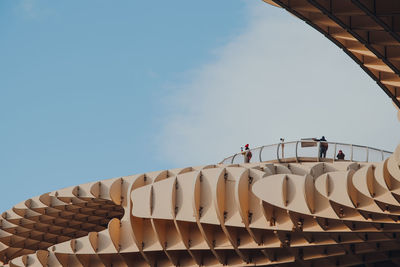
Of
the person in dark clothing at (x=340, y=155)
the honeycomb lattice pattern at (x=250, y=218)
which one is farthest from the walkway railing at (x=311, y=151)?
the honeycomb lattice pattern at (x=250, y=218)

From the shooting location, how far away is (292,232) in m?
34.3

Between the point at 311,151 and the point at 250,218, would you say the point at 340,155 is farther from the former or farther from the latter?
the point at 250,218

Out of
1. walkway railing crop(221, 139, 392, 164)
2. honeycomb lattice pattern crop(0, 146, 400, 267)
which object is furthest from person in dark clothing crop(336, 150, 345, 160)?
honeycomb lattice pattern crop(0, 146, 400, 267)

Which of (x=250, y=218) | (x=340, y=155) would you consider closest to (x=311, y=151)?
(x=340, y=155)

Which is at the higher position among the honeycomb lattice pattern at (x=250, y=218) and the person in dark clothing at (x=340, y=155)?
the person in dark clothing at (x=340, y=155)

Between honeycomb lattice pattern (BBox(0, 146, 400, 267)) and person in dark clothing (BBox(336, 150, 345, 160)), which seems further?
person in dark clothing (BBox(336, 150, 345, 160))

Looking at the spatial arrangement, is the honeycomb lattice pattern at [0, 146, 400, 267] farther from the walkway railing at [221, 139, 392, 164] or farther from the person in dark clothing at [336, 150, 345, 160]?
the person in dark clothing at [336, 150, 345, 160]

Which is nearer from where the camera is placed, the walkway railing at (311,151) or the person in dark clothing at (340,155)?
the person in dark clothing at (340,155)

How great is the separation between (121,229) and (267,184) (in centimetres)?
1216

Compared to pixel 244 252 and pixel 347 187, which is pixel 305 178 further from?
pixel 244 252

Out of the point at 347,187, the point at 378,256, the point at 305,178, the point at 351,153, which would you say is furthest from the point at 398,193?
the point at 351,153

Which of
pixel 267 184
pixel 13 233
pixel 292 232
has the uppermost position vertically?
pixel 267 184

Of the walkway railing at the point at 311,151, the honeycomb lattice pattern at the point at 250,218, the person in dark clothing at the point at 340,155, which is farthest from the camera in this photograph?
the walkway railing at the point at 311,151

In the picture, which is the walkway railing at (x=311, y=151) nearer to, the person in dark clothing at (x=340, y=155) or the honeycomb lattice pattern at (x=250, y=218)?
the person in dark clothing at (x=340, y=155)
